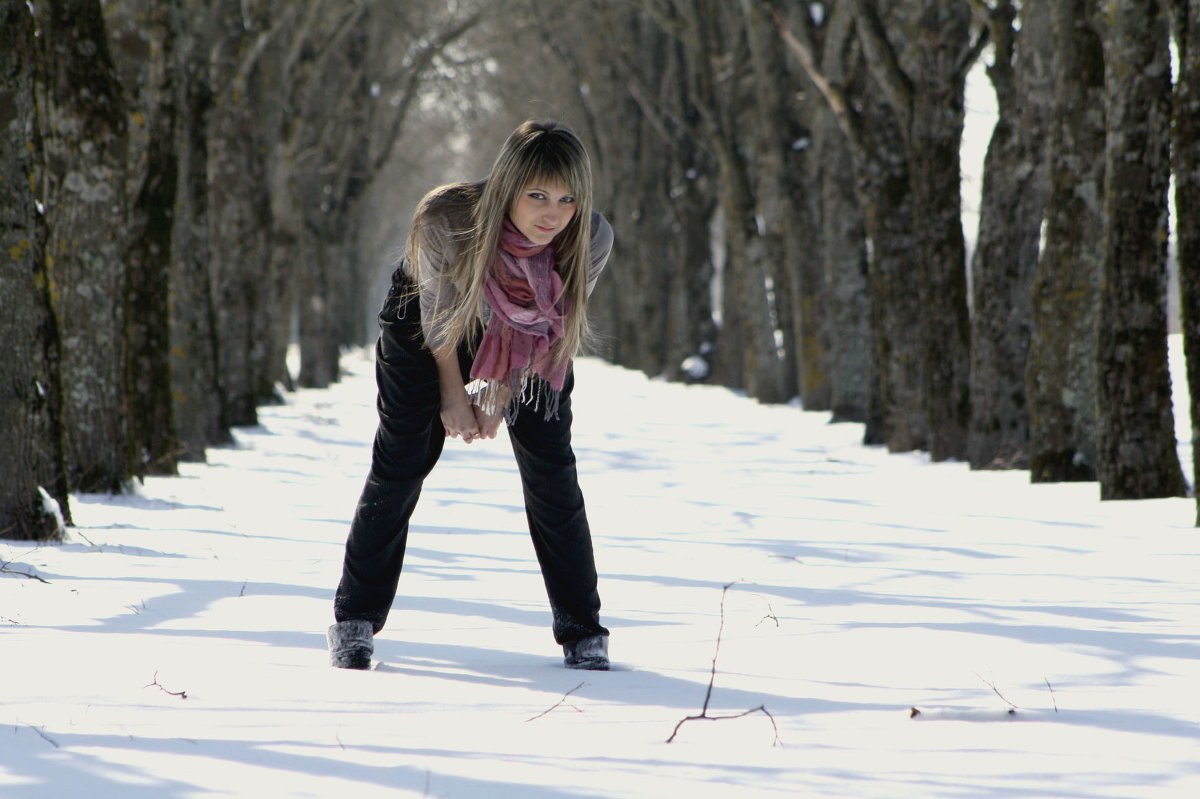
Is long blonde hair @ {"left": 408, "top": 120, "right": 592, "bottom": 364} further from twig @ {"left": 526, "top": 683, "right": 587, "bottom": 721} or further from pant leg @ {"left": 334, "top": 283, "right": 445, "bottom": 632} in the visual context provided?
twig @ {"left": 526, "top": 683, "right": 587, "bottom": 721}

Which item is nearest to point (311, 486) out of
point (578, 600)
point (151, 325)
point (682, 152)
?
point (151, 325)

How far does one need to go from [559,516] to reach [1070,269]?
5761mm

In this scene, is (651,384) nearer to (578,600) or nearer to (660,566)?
(660,566)

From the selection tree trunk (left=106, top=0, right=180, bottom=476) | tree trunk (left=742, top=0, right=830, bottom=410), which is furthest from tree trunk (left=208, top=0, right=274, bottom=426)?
tree trunk (left=742, top=0, right=830, bottom=410)

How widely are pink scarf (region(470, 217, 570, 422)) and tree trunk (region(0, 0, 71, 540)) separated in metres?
3.20

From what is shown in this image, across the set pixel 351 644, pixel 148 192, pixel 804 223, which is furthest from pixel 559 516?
pixel 804 223

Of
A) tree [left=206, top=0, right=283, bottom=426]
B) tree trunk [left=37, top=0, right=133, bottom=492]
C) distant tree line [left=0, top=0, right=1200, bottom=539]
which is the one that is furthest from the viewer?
tree [left=206, top=0, right=283, bottom=426]

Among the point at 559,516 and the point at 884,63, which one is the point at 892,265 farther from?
the point at 559,516

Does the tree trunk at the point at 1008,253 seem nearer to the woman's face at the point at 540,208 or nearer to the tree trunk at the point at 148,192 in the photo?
the tree trunk at the point at 148,192

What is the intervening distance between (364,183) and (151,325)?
17.3 meters

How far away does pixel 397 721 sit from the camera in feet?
10.2

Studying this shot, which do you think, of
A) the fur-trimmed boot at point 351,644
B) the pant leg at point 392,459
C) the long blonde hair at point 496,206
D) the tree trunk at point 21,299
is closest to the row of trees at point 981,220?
the long blonde hair at point 496,206

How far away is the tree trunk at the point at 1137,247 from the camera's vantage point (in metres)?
7.49

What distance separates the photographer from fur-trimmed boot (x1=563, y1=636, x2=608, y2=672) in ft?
12.4
